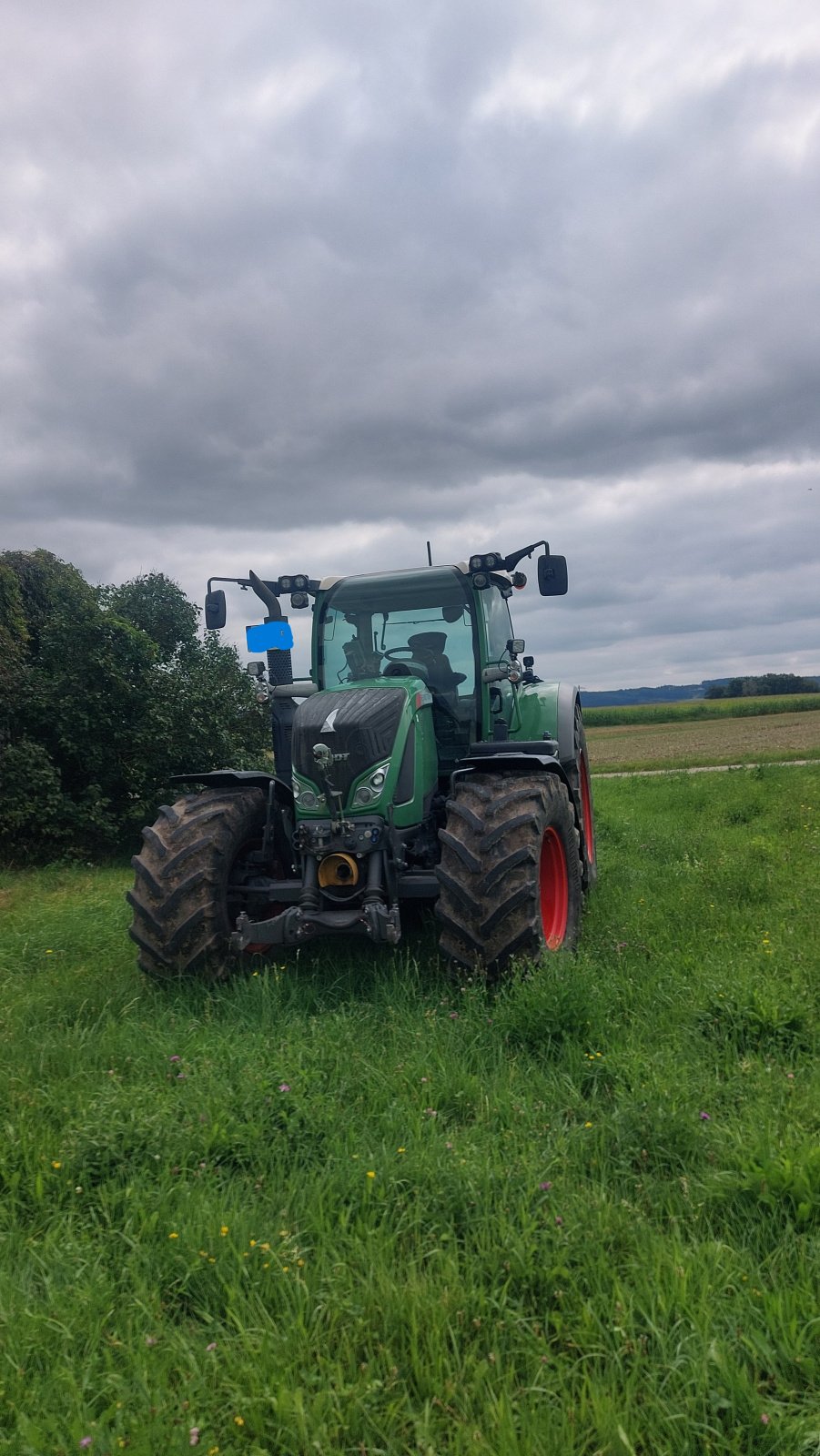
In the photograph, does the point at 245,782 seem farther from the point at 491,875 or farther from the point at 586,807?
the point at 586,807

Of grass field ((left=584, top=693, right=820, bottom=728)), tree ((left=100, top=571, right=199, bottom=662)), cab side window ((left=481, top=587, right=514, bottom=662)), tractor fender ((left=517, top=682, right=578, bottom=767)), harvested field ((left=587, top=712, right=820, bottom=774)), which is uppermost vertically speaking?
tree ((left=100, top=571, right=199, bottom=662))

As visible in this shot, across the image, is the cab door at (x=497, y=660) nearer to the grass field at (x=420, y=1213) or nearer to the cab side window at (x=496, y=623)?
the cab side window at (x=496, y=623)

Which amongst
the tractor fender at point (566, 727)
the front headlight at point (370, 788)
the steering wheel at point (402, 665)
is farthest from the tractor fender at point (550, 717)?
the front headlight at point (370, 788)

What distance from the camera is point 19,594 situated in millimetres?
13352

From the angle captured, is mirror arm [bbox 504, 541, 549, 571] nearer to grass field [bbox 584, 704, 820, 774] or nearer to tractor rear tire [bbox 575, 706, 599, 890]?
tractor rear tire [bbox 575, 706, 599, 890]

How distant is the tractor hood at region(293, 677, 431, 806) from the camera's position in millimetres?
4891

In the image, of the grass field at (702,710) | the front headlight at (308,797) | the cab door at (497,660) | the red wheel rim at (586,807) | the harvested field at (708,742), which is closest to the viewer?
the front headlight at (308,797)

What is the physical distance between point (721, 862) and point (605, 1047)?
13.0ft

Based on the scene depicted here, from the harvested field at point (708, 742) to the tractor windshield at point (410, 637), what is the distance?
19.7 meters

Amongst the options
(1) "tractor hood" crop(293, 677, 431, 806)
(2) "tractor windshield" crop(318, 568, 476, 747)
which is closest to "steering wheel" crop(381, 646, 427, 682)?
(2) "tractor windshield" crop(318, 568, 476, 747)

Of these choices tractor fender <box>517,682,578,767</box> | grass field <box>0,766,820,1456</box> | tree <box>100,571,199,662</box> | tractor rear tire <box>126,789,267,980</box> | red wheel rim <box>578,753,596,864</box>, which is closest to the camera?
grass field <box>0,766,820,1456</box>

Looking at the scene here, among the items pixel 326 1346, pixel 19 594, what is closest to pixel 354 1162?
pixel 326 1346

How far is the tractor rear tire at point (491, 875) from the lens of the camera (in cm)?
432

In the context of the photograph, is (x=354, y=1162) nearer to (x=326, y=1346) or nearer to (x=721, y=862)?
(x=326, y=1346)
